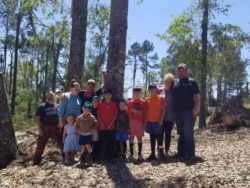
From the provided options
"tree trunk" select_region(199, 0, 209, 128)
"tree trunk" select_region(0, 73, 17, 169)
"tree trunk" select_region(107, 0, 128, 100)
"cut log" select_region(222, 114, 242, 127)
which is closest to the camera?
"tree trunk" select_region(107, 0, 128, 100)

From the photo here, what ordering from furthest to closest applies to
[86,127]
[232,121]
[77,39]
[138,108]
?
[232,121] → [77,39] → [138,108] → [86,127]

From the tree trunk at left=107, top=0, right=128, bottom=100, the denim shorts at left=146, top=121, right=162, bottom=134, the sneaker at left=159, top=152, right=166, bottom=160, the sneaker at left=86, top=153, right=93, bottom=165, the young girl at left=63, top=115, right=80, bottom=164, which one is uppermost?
the tree trunk at left=107, top=0, right=128, bottom=100

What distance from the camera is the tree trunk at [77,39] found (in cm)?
1175

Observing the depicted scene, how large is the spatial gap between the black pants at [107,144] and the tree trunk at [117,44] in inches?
36.5

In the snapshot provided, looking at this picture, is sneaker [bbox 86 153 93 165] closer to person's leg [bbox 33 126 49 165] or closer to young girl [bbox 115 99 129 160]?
young girl [bbox 115 99 129 160]

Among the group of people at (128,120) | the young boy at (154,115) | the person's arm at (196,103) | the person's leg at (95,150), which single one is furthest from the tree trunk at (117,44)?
the person's arm at (196,103)

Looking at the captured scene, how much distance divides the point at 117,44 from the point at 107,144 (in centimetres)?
244

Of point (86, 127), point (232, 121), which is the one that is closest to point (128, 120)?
point (86, 127)

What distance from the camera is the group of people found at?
346 inches

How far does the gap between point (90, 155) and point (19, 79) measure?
142 feet

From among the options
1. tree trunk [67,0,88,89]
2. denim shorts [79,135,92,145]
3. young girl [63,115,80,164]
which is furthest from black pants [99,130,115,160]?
tree trunk [67,0,88,89]

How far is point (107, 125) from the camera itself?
897 centimetres

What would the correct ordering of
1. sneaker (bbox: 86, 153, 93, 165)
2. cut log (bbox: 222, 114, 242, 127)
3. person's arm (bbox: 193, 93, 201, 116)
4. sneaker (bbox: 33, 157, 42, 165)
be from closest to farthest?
sneaker (bbox: 86, 153, 93, 165) → person's arm (bbox: 193, 93, 201, 116) → sneaker (bbox: 33, 157, 42, 165) → cut log (bbox: 222, 114, 242, 127)

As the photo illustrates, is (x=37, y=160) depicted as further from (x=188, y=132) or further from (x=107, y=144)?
(x=188, y=132)
